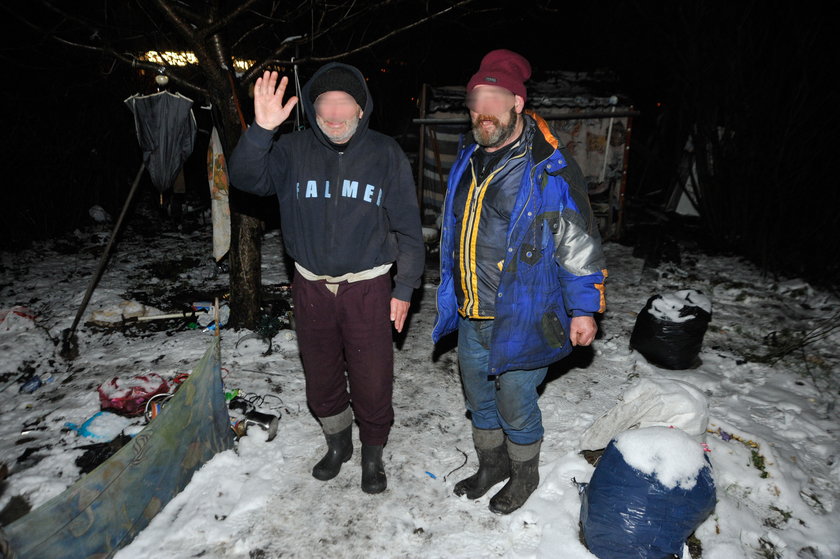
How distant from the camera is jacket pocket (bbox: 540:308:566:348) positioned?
2.46 meters

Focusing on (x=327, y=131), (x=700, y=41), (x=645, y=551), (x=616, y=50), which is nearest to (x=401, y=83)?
(x=616, y=50)

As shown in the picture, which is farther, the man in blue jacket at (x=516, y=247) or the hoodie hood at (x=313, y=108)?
the hoodie hood at (x=313, y=108)

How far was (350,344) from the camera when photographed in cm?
281

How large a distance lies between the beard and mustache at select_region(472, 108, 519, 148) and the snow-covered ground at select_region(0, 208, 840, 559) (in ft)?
7.27

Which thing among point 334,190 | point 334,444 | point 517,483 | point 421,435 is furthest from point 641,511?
point 334,190

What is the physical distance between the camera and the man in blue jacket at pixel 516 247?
235 centimetres

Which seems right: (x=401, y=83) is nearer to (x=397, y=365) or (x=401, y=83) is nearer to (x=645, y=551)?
(x=397, y=365)

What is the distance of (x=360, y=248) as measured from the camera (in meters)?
2.64

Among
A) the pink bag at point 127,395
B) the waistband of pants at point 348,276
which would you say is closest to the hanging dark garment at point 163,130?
the pink bag at point 127,395


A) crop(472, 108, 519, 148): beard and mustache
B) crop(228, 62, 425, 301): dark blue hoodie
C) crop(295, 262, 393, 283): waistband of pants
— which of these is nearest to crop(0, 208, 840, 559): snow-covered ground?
crop(295, 262, 393, 283): waistband of pants

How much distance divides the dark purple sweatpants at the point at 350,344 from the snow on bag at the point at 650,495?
1378 mm

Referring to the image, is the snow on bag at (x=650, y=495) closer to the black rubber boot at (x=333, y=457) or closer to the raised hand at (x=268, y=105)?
the black rubber boot at (x=333, y=457)

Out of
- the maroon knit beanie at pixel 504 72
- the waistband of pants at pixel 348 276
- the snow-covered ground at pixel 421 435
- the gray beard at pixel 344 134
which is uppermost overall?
the maroon knit beanie at pixel 504 72

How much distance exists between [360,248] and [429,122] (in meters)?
7.45
